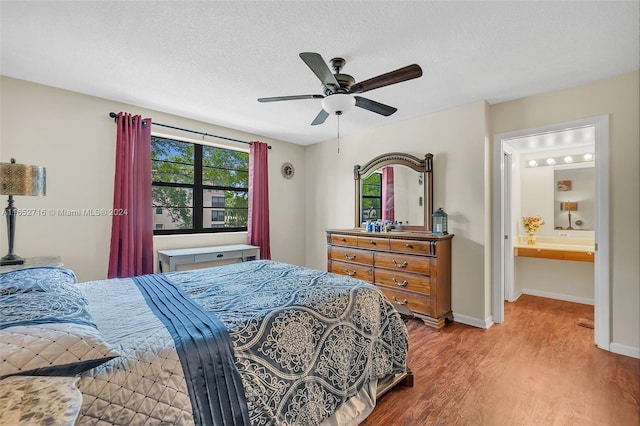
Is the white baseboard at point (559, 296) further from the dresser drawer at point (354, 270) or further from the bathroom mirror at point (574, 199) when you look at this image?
the dresser drawer at point (354, 270)

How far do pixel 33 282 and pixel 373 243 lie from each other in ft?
9.93

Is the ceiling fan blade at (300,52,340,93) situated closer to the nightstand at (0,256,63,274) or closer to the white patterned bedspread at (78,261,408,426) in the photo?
the white patterned bedspread at (78,261,408,426)

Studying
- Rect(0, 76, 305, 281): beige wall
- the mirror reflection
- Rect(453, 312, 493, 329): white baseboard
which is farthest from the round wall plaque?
Rect(453, 312, 493, 329): white baseboard

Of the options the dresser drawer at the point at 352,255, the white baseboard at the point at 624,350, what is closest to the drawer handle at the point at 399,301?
the dresser drawer at the point at 352,255

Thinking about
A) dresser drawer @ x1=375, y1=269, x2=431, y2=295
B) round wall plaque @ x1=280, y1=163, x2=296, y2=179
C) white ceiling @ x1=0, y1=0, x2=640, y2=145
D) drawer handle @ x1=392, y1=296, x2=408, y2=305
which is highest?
white ceiling @ x1=0, y1=0, x2=640, y2=145

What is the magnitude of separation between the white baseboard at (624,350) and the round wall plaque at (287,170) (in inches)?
173

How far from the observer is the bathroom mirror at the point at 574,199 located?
395cm

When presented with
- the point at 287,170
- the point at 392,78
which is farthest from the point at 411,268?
the point at 287,170

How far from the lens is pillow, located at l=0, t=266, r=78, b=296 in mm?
1334

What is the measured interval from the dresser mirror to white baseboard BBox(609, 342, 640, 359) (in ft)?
6.24

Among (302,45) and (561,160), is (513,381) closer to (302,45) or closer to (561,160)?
(302,45)

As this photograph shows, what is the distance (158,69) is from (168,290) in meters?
1.91

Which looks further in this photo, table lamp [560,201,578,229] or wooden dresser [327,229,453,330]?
table lamp [560,201,578,229]

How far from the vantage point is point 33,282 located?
142 cm
